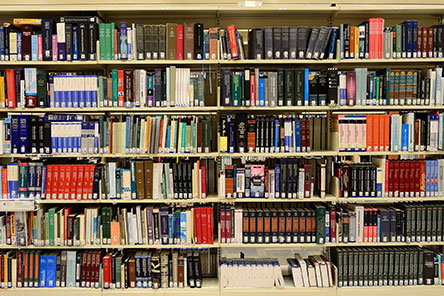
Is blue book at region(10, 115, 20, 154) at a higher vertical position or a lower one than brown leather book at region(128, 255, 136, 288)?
higher

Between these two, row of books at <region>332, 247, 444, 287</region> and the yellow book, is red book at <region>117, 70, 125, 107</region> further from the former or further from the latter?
row of books at <region>332, 247, 444, 287</region>

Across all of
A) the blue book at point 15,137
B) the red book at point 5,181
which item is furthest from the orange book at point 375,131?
the red book at point 5,181

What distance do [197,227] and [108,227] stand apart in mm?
815

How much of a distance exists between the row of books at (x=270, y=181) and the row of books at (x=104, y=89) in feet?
2.45

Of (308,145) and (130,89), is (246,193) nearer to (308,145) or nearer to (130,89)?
(308,145)

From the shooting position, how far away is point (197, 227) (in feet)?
9.94

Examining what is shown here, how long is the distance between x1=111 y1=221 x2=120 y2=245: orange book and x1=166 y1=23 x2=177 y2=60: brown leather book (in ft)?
5.22

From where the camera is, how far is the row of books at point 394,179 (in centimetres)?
300

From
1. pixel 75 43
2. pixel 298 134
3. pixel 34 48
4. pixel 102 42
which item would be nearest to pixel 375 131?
pixel 298 134

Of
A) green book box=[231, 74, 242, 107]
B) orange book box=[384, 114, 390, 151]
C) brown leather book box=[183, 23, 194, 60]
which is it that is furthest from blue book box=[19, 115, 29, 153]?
orange book box=[384, 114, 390, 151]

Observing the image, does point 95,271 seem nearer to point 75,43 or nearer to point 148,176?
point 148,176

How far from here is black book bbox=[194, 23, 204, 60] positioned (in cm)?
295

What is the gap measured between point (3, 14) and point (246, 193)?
289 centimetres

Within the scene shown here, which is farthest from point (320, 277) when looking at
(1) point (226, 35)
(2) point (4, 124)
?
(2) point (4, 124)
